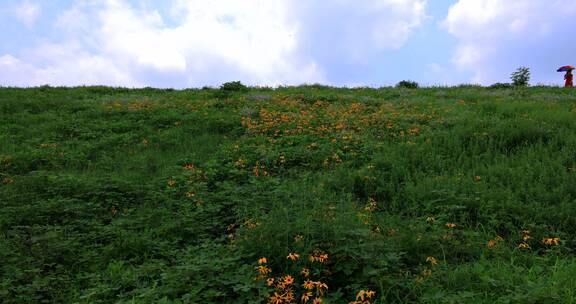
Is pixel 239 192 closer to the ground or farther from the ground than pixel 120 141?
closer to the ground

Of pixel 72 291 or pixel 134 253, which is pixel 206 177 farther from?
pixel 72 291

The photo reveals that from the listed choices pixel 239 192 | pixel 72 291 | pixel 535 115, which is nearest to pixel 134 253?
pixel 72 291

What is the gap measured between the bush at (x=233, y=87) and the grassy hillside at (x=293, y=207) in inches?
223

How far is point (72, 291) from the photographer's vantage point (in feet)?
13.9

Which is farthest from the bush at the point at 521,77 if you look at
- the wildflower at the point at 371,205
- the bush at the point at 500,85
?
the wildflower at the point at 371,205

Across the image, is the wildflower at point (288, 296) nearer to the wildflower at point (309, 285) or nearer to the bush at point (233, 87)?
the wildflower at point (309, 285)

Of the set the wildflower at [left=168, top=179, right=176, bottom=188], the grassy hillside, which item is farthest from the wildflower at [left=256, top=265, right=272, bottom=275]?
the wildflower at [left=168, top=179, right=176, bottom=188]

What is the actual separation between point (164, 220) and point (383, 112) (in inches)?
305

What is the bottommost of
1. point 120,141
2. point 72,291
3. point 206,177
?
point 72,291

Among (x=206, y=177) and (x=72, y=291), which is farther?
(x=206, y=177)

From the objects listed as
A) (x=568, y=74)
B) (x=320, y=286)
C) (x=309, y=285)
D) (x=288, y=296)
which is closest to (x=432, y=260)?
(x=320, y=286)

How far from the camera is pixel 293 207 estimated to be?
551 centimetres

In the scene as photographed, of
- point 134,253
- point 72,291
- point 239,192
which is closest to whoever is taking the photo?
point 72,291

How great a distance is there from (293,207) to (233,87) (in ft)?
41.6
